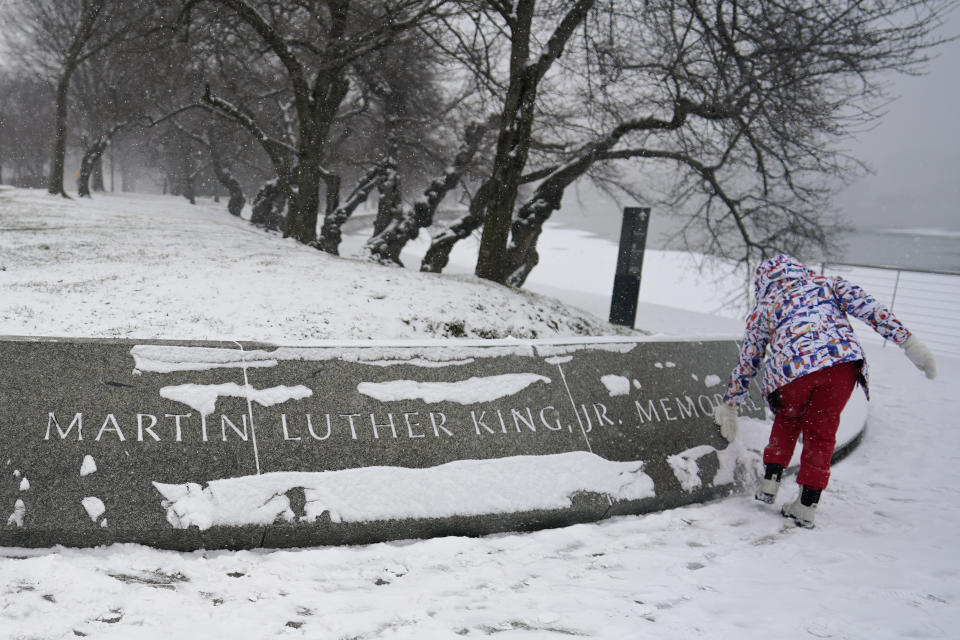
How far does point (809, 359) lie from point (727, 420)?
3.10ft

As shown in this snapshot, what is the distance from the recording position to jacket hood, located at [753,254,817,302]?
13.2ft

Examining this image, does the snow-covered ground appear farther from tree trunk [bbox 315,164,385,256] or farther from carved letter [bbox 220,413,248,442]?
tree trunk [bbox 315,164,385,256]

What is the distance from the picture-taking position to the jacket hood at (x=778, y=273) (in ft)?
13.2

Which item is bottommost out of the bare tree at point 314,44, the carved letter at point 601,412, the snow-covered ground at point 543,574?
the snow-covered ground at point 543,574

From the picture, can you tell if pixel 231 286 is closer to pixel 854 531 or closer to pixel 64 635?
pixel 64 635

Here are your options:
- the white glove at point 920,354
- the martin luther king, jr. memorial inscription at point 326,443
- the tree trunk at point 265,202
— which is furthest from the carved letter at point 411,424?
the tree trunk at point 265,202

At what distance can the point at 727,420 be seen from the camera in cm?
451

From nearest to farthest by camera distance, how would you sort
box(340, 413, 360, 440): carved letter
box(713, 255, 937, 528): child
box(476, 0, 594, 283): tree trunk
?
box(340, 413, 360, 440): carved letter < box(713, 255, 937, 528): child < box(476, 0, 594, 283): tree trunk

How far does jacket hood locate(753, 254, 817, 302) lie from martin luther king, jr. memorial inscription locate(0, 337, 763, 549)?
1058 millimetres

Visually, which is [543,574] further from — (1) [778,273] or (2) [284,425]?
(1) [778,273]

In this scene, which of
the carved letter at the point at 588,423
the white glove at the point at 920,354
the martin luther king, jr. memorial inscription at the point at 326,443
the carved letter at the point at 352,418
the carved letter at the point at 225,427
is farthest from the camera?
the carved letter at the point at 588,423

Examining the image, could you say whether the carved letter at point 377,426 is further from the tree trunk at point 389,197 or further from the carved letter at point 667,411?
the tree trunk at point 389,197

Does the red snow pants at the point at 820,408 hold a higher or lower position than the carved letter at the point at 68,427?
higher

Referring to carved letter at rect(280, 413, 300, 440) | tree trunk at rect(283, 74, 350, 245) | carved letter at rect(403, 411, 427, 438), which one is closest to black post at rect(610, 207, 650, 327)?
tree trunk at rect(283, 74, 350, 245)
